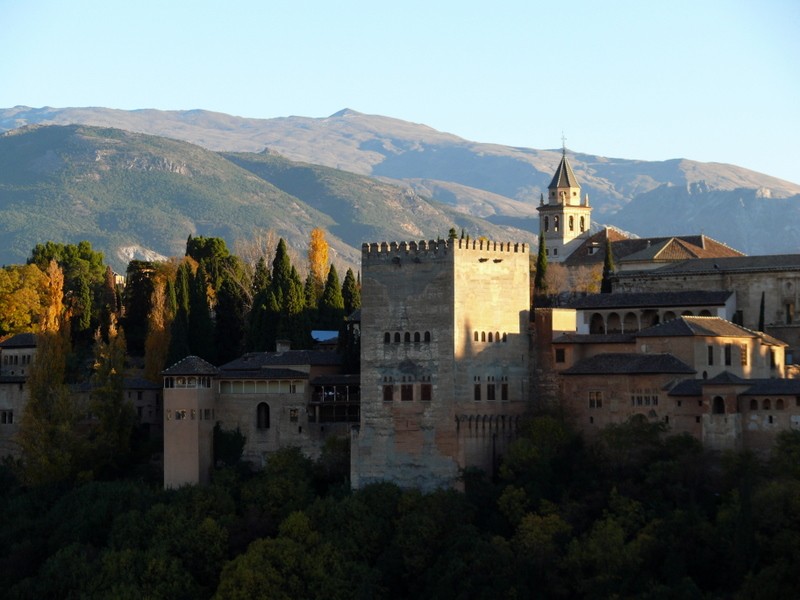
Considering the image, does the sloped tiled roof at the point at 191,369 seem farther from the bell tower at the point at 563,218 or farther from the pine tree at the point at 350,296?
the bell tower at the point at 563,218

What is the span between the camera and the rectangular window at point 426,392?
6025cm

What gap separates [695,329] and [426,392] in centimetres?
955

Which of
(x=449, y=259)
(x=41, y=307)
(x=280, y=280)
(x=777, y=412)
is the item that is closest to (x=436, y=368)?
(x=449, y=259)

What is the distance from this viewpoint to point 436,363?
198 feet

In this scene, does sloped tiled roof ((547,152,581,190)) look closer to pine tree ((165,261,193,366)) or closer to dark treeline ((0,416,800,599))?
pine tree ((165,261,193,366))

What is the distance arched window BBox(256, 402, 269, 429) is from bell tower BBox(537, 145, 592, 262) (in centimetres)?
2643

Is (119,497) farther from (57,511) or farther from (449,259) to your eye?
(449,259)

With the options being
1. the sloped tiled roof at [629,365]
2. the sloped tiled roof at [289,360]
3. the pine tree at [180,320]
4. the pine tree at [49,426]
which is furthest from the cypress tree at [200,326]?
the sloped tiled roof at [629,365]

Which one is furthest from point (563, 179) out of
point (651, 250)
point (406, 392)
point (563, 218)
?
point (406, 392)

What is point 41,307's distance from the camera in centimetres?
8300

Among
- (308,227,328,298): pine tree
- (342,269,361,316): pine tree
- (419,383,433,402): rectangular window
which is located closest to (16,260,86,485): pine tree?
(342,269,361,316): pine tree

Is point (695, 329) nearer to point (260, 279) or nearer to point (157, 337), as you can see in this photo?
point (157, 337)

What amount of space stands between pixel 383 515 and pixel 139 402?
48.8 feet

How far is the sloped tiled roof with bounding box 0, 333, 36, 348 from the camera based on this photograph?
246 ft
